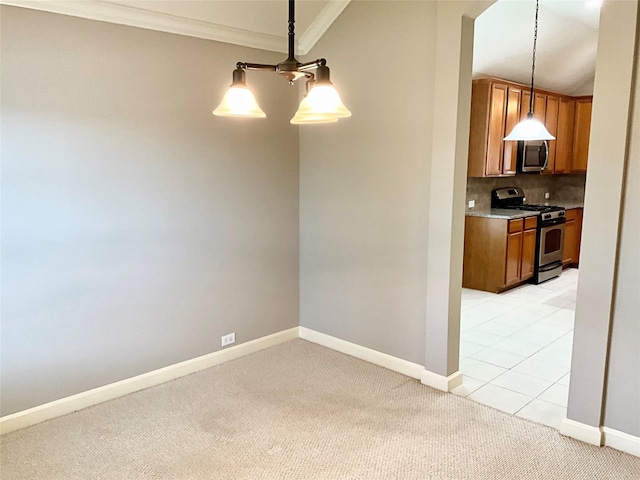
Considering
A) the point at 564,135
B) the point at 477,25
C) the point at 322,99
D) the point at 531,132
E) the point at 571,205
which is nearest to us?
the point at 322,99

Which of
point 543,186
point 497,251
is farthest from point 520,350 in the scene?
point 543,186

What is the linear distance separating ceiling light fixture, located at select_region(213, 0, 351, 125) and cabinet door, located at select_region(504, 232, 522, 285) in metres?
4.19

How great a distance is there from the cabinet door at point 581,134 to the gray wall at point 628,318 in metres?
5.06

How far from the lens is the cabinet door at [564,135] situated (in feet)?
22.5

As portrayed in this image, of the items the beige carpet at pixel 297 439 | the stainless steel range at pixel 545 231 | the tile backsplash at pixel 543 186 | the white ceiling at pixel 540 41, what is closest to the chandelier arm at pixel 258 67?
the beige carpet at pixel 297 439

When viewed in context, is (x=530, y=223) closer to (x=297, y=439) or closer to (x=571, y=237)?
(x=571, y=237)

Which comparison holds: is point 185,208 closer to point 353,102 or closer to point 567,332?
point 353,102

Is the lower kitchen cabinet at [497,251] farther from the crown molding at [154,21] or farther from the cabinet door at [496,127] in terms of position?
the crown molding at [154,21]

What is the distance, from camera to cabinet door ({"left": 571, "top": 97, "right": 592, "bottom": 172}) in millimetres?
6953

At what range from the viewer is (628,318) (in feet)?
8.36

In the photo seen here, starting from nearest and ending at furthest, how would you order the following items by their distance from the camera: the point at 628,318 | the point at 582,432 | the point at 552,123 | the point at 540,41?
the point at 628,318
the point at 582,432
the point at 540,41
the point at 552,123

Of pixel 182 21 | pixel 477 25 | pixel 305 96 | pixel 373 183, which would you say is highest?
pixel 477 25

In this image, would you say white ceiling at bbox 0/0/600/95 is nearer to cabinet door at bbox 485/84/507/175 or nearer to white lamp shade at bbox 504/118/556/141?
cabinet door at bbox 485/84/507/175

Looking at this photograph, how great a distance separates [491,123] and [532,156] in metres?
1.10
